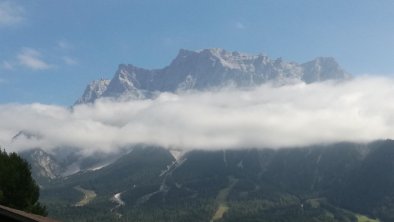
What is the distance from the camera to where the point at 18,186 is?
7988 centimetres

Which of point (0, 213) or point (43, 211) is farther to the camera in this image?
point (43, 211)

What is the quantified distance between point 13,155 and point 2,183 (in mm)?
8833

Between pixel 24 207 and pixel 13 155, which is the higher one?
pixel 13 155

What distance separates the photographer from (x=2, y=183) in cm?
7744

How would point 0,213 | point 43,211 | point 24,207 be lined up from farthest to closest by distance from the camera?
point 43,211, point 24,207, point 0,213

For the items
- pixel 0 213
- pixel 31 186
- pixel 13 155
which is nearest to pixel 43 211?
pixel 31 186

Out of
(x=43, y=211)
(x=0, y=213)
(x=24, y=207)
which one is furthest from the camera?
(x=43, y=211)

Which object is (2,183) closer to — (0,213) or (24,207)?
(24,207)

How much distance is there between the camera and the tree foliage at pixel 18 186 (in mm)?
77812

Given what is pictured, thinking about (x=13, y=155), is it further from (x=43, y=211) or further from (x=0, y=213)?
(x=0, y=213)

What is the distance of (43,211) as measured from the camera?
8175cm

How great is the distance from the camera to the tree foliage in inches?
3063

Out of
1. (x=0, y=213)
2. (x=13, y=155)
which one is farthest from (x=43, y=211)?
(x=0, y=213)

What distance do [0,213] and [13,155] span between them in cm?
6257
